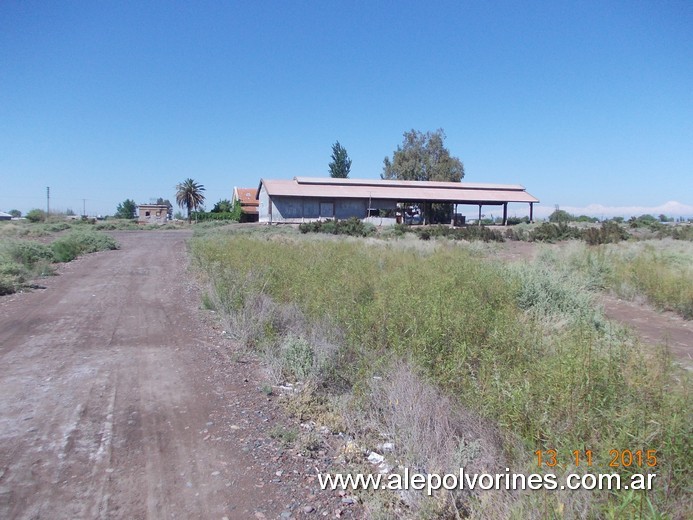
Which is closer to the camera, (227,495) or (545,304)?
(227,495)

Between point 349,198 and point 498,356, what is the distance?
39.7 m

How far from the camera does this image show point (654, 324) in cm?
941

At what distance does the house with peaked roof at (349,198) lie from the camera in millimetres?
43031

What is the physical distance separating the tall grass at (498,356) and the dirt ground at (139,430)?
0.95 meters

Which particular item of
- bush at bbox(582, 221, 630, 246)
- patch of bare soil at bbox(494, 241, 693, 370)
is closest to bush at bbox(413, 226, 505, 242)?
bush at bbox(582, 221, 630, 246)

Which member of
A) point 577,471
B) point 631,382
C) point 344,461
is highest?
point 631,382

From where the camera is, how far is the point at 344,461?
4.13 metres

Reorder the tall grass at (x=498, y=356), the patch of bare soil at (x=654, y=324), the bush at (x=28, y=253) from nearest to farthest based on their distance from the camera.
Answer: the tall grass at (x=498, y=356) → the patch of bare soil at (x=654, y=324) → the bush at (x=28, y=253)

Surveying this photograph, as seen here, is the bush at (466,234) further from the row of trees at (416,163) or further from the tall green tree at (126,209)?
the tall green tree at (126,209)

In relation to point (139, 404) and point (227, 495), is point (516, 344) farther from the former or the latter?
point (139, 404)

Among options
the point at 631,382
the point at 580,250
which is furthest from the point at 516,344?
the point at 580,250

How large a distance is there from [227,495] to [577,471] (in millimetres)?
2594

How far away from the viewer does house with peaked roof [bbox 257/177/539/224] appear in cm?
4303

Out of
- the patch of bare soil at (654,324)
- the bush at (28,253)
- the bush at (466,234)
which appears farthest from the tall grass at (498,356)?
the bush at (466,234)
